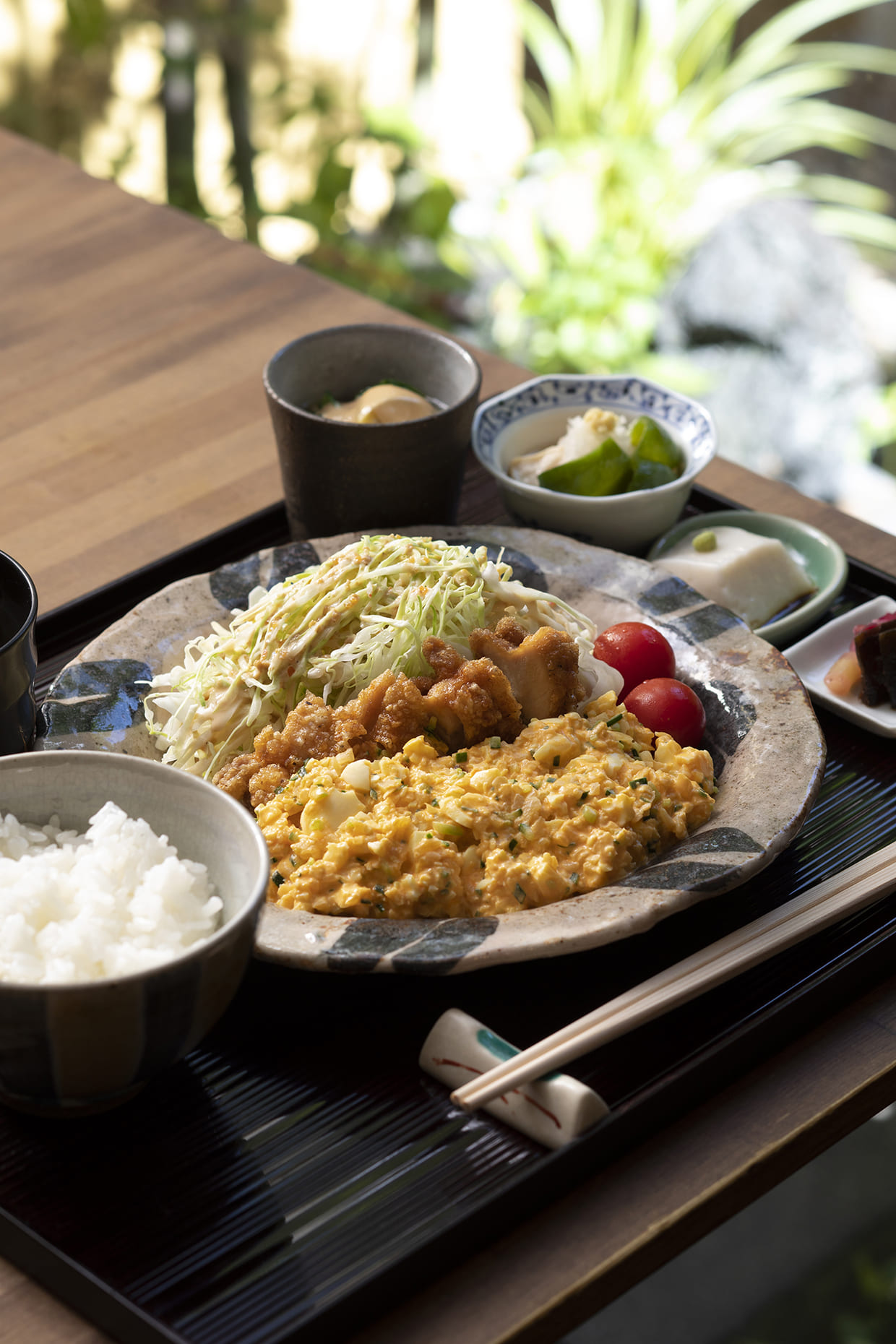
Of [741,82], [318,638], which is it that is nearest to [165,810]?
[318,638]

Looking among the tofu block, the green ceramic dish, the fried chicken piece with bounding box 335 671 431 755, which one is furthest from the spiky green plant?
the fried chicken piece with bounding box 335 671 431 755

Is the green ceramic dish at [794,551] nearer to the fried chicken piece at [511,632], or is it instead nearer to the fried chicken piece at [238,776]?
the fried chicken piece at [511,632]

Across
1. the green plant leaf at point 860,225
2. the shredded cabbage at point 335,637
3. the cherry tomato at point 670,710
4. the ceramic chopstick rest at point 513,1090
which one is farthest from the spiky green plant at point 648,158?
the ceramic chopstick rest at point 513,1090

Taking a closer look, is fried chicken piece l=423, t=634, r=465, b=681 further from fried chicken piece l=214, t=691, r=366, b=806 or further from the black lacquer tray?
the black lacquer tray

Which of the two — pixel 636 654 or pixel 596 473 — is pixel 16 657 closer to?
pixel 636 654

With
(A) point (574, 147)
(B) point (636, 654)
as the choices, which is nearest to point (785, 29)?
(A) point (574, 147)

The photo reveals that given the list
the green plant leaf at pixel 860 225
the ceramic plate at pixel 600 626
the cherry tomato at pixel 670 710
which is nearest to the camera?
the ceramic plate at pixel 600 626

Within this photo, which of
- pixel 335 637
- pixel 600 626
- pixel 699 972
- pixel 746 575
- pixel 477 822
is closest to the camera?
pixel 699 972
